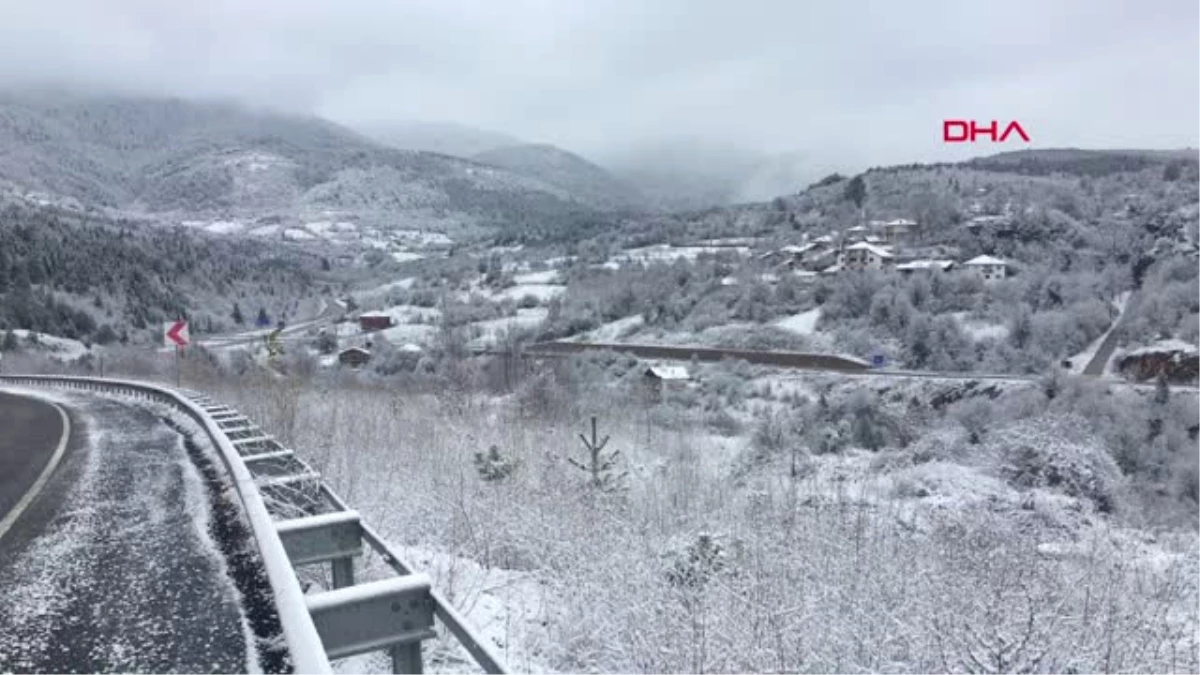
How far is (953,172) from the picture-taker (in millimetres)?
146625

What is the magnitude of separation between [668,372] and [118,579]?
5086 cm

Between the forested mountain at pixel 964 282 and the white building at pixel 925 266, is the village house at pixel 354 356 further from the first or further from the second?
the white building at pixel 925 266

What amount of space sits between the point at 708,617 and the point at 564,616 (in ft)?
3.88

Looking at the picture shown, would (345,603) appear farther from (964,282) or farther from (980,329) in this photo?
(964,282)

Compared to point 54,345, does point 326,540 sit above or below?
above

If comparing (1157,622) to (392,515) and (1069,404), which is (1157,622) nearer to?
(392,515)

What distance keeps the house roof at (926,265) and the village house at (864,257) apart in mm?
3909

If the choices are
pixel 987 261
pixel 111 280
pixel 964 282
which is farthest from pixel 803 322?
pixel 111 280

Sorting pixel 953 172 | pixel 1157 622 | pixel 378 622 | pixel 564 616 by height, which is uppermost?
pixel 953 172

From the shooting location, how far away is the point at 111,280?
109688 mm

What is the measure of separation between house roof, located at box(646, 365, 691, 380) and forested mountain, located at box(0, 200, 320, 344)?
67699 mm

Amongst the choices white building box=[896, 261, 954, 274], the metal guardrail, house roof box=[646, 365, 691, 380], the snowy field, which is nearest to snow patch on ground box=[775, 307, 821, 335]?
white building box=[896, 261, 954, 274]

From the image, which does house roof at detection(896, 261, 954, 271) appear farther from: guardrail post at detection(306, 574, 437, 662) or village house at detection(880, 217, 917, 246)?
guardrail post at detection(306, 574, 437, 662)

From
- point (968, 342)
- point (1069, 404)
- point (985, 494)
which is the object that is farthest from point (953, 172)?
point (985, 494)
